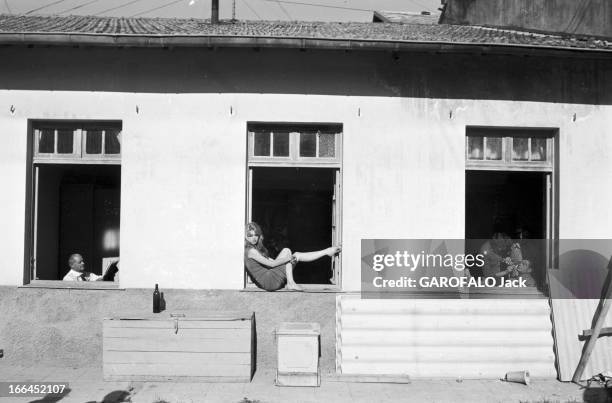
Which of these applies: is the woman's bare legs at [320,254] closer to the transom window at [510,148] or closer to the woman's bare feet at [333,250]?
the woman's bare feet at [333,250]

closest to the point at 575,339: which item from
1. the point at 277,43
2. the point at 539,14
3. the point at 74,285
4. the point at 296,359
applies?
the point at 296,359

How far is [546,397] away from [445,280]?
71.9 inches

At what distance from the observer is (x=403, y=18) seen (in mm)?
14523

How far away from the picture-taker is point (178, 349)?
6758 millimetres

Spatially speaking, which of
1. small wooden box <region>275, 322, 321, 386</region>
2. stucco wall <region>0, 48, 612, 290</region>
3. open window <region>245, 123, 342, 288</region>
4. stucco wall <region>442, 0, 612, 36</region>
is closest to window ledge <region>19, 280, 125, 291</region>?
stucco wall <region>0, 48, 612, 290</region>

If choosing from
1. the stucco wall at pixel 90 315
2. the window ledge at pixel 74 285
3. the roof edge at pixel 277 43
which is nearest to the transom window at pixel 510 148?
the roof edge at pixel 277 43

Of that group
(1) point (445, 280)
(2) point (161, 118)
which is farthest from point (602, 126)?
(2) point (161, 118)

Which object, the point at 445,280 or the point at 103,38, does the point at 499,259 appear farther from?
the point at 103,38

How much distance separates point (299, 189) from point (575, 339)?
17.6 ft

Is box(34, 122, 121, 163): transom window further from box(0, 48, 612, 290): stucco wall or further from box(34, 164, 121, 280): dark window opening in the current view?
box(34, 164, 121, 280): dark window opening

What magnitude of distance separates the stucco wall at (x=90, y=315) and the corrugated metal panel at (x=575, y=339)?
2.77 meters

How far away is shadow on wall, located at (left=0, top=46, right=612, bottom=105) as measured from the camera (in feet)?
24.6

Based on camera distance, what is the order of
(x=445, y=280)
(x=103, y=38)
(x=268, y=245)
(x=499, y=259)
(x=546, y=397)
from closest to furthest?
(x=546, y=397), (x=103, y=38), (x=445, y=280), (x=499, y=259), (x=268, y=245)

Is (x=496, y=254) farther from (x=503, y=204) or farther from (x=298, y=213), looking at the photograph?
(x=298, y=213)
